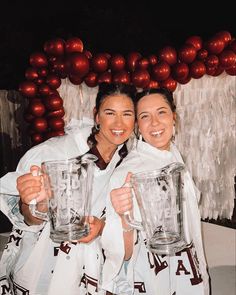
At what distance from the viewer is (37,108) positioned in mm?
2945

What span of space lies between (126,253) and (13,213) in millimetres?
434

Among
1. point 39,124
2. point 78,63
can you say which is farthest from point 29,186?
point 39,124

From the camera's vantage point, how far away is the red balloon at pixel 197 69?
300 centimetres

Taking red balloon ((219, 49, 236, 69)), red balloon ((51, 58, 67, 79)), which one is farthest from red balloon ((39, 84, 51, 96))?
red balloon ((219, 49, 236, 69))

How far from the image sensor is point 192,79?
3.17m

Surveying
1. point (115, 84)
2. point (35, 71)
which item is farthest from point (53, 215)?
point (35, 71)

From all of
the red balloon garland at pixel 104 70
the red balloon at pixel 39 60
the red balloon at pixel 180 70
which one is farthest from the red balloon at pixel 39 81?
the red balloon at pixel 180 70

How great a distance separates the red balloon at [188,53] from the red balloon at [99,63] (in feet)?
1.98

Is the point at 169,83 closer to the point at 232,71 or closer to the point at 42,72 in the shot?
the point at 232,71

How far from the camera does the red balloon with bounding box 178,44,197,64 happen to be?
2.96 metres

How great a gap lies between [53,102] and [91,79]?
344 mm

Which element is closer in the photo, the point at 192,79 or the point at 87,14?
the point at 192,79

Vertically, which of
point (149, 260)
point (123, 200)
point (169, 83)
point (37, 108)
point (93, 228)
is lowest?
point (149, 260)

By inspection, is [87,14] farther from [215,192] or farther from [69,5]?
[215,192]
